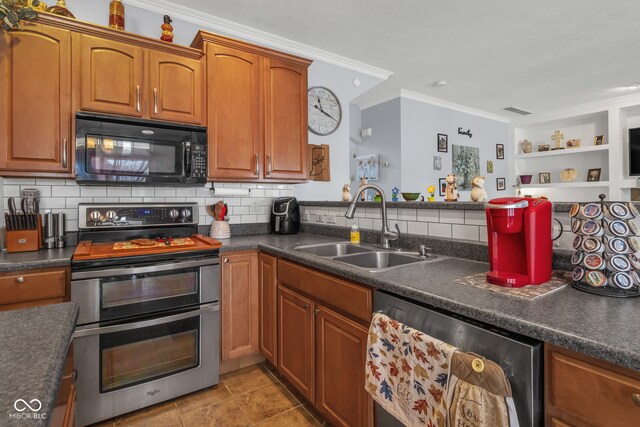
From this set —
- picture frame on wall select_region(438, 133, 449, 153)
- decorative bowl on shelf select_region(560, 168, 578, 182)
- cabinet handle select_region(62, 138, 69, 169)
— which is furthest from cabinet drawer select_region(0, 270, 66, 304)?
decorative bowl on shelf select_region(560, 168, 578, 182)

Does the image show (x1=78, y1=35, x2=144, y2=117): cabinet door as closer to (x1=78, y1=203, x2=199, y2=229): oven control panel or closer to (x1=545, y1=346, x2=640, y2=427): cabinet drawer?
(x1=78, y1=203, x2=199, y2=229): oven control panel

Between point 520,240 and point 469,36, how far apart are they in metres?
2.62

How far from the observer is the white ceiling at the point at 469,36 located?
2545mm

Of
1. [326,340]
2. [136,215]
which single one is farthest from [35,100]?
[326,340]

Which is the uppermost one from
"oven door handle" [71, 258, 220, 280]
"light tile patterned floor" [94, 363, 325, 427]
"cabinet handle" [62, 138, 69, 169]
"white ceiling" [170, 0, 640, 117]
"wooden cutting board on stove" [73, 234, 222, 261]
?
"white ceiling" [170, 0, 640, 117]

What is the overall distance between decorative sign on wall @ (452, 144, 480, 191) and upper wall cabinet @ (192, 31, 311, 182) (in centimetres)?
331

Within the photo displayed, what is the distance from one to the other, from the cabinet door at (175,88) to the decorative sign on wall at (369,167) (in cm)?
298

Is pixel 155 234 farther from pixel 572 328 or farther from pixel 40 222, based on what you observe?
pixel 572 328

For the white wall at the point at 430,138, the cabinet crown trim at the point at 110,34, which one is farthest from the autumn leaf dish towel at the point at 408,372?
the white wall at the point at 430,138

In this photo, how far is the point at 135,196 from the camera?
7.63 ft

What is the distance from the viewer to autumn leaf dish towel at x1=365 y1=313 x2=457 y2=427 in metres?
0.95

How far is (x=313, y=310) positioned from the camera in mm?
1666

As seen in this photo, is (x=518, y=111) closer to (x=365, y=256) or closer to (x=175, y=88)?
(x=365, y=256)

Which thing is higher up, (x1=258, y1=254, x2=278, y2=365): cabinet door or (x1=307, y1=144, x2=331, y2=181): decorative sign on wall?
(x1=307, y1=144, x2=331, y2=181): decorative sign on wall
